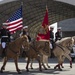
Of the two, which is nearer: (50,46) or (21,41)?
(21,41)

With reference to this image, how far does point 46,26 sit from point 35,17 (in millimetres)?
27620

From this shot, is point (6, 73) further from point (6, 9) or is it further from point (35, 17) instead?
point (35, 17)

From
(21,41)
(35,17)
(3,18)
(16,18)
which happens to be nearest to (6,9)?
(3,18)

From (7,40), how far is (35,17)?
28043 mm

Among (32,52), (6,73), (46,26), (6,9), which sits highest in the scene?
(6,9)

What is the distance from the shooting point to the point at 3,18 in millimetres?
38031

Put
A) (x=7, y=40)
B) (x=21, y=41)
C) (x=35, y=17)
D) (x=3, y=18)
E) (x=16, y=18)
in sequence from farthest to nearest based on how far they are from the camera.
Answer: (x=35, y=17), (x=3, y=18), (x=16, y=18), (x=7, y=40), (x=21, y=41)

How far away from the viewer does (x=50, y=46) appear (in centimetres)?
1650

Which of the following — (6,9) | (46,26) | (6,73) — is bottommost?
(6,73)

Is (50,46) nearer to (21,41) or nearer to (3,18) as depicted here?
(21,41)

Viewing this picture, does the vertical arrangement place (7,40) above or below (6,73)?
above

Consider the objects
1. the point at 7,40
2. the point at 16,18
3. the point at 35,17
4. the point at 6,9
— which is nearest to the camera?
the point at 7,40

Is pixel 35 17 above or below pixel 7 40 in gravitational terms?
above

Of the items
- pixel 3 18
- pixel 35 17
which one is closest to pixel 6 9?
pixel 3 18
